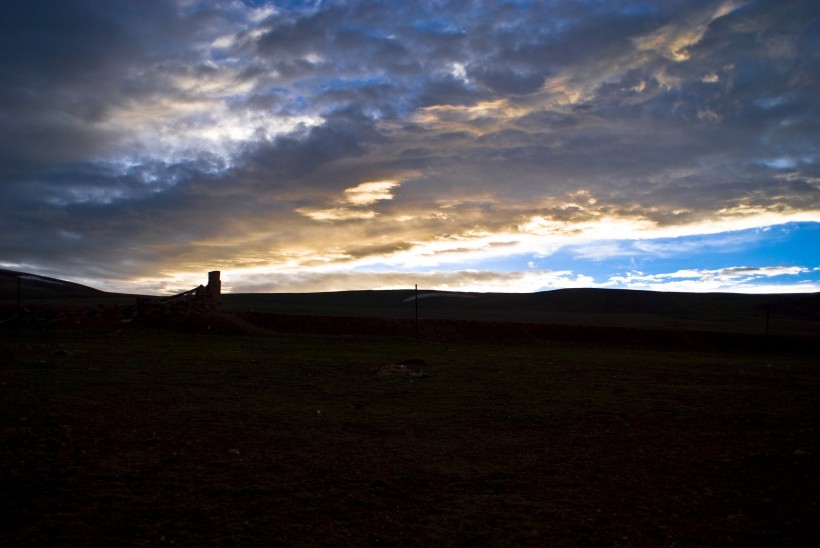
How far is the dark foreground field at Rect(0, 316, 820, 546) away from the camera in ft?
15.7

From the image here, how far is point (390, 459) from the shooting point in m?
6.88

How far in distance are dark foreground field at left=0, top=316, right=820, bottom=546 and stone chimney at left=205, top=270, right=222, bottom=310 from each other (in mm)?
13556

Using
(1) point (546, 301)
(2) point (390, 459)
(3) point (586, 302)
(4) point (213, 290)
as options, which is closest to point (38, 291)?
(4) point (213, 290)

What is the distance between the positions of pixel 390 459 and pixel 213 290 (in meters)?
23.6

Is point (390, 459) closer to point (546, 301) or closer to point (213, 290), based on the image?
point (213, 290)

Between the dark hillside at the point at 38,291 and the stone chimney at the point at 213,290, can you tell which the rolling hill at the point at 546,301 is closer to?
the dark hillside at the point at 38,291

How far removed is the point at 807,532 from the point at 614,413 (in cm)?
Result: 551

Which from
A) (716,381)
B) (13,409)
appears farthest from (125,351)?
(716,381)

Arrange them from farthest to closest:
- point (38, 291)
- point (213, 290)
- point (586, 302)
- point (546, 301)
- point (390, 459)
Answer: point (546, 301) → point (586, 302) → point (38, 291) → point (213, 290) → point (390, 459)

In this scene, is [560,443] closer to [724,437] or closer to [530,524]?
[724,437]

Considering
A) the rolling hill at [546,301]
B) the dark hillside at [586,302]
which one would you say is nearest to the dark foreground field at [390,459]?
the rolling hill at [546,301]

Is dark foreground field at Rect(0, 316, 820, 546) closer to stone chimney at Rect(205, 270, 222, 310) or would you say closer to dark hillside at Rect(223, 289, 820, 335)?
stone chimney at Rect(205, 270, 222, 310)

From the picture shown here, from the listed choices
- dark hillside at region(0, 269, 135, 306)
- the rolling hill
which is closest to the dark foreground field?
dark hillside at region(0, 269, 135, 306)

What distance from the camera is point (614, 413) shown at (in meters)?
10.4
